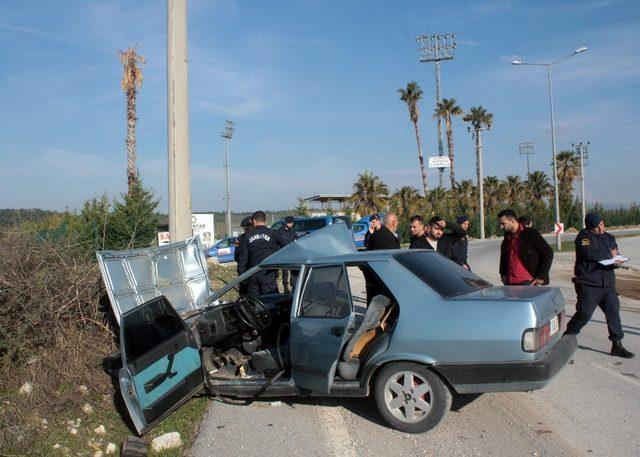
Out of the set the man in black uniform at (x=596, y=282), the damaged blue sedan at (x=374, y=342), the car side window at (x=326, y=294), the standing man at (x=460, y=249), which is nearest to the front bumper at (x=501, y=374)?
the damaged blue sedan at (x=374, y=342)

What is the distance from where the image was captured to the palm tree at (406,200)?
5452 cm

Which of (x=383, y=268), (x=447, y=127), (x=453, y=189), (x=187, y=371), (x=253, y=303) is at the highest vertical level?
(x=447, y=127)

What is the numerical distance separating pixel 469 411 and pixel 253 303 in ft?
7.69

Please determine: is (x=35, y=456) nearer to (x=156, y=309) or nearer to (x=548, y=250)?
(x=156, y=309)

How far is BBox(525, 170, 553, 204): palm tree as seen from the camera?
70188mm

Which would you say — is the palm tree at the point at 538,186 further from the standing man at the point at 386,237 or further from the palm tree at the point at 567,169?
the standing man at the point at 386,237

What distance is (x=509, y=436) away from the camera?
14.0 ft

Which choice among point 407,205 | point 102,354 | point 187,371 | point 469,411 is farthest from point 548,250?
point 407,205

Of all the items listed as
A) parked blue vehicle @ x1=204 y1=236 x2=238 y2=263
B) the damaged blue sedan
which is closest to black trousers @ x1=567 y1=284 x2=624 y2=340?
the damaged blue sedan

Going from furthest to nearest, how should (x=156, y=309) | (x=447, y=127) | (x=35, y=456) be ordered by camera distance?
1. (x=447, y=127)
2. (x=156, y=309)
3. (x=35, y=456)

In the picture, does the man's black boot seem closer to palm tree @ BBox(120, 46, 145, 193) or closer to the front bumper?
the front bumper

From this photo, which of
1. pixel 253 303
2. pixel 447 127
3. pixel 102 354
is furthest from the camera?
pixel 447 127

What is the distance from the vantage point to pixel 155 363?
4562mm

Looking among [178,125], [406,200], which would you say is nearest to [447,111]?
[406,200]
